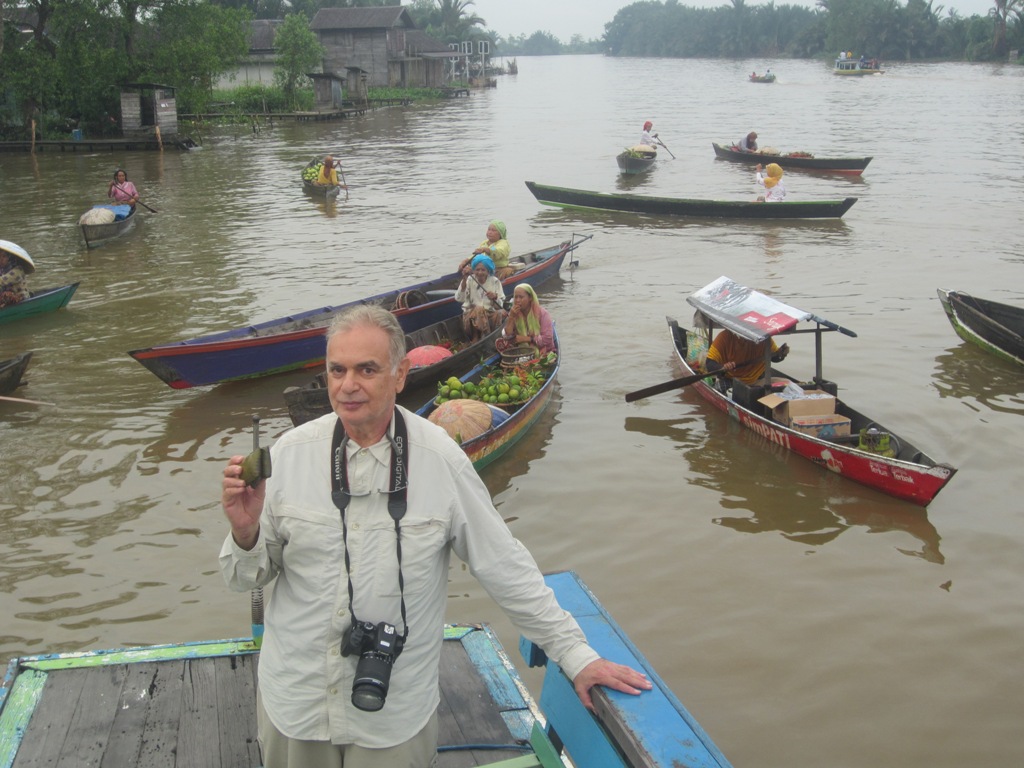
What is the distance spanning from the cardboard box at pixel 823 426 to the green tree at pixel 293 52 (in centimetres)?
4383

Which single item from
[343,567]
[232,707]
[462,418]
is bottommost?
[462,418]

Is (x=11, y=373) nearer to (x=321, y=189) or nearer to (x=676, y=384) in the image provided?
(x=676, y=384)

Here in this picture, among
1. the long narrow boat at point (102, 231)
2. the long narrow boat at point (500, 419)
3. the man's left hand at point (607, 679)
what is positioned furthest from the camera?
the long narrow boat at point (102, 231)

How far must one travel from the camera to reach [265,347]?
10.5m

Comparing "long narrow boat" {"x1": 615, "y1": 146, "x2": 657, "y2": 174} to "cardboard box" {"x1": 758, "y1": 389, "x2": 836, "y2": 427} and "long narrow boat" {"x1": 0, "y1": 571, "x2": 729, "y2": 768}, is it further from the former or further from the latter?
"long narrow boat" {"x1": 0, "y1": 571, "x2": 729, "y2": 768}

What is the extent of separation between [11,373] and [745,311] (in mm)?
7602

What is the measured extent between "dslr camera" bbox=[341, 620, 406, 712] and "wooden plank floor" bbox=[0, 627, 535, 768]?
114 centimetres

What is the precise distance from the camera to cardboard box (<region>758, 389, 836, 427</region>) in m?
8.84

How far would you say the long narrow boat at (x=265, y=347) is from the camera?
9.91 metres

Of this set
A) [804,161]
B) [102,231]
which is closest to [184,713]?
[102,231]

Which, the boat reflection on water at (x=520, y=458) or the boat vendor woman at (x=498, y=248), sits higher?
the boat vendor woman at (x=498, y=248)

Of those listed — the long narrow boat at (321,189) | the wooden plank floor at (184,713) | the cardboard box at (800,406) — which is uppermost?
the long narrow boat at (321,189)

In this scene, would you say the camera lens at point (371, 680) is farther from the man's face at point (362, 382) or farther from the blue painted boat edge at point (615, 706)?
the blue painted boat edge at point (615, 706)

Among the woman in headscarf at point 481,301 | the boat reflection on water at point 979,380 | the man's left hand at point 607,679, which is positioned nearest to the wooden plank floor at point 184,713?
the man's left hand at point 607,679
